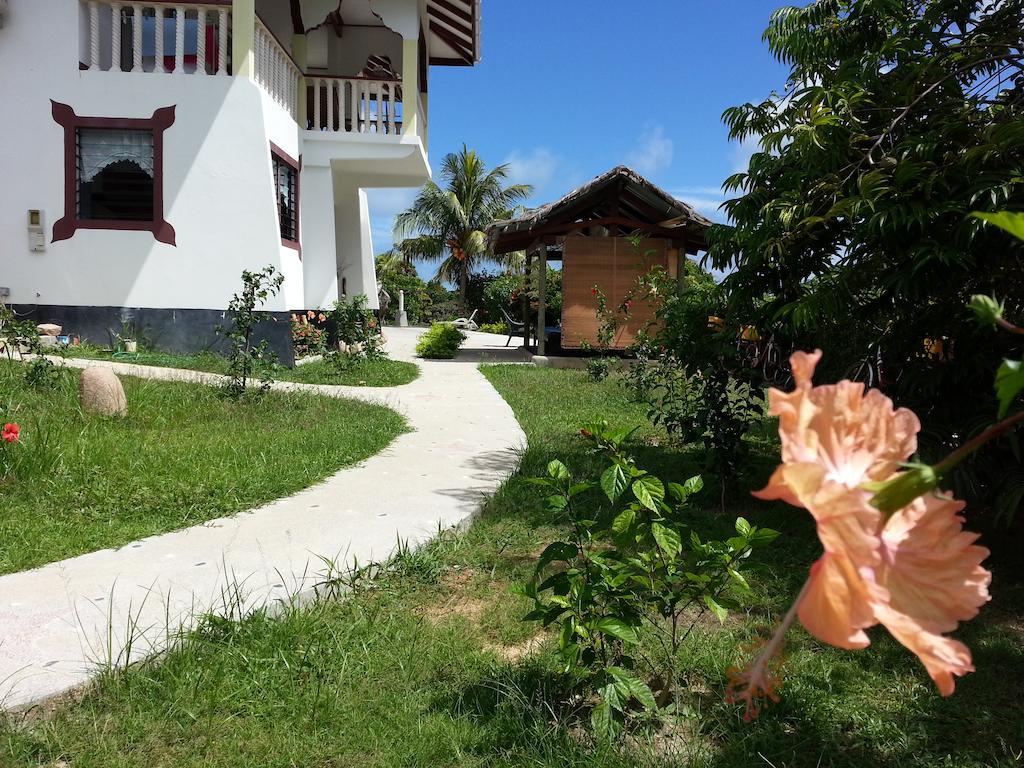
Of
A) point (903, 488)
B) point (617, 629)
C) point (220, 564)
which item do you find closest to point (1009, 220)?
point (903, 488)

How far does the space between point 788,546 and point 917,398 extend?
1007 mm

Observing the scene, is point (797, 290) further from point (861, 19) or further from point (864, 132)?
point (861, 19)

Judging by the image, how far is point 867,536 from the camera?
372 mm

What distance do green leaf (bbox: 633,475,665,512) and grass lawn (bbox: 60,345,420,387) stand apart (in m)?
7.90

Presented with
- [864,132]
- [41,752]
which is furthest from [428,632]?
[864,132]

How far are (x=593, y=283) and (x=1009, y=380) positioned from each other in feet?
46.7

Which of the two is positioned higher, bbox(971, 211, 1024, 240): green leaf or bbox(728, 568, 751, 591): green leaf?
bbox(971, 211, 1024, 240): green leaf

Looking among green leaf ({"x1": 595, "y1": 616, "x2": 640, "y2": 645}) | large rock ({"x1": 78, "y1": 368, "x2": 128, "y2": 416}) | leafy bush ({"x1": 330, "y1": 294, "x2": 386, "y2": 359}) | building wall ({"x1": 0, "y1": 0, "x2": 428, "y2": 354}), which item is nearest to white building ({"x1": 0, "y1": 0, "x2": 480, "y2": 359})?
building wall ({"x1": 0, "y1": 0, "x2": 428, "y2": 354})

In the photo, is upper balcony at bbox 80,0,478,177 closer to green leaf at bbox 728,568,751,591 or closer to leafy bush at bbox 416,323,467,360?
leafy bush at bbox 416,323,467,360

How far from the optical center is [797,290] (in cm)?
423

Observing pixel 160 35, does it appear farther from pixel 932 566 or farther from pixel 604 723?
pixel 932 566

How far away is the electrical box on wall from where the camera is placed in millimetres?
10750

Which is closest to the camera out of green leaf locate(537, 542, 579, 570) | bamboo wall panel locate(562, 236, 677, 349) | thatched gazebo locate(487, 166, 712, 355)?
green leaf locate(537, 542, 579, 570)

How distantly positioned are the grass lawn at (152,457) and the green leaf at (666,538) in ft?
9.23
